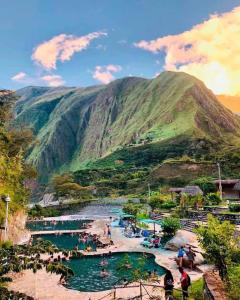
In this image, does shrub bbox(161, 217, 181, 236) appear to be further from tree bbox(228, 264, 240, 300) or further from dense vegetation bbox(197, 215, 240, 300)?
tree bbox(228, 264, 240, 300)

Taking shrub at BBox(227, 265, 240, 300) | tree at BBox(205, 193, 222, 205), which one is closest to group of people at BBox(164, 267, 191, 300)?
shrub at BBox(227, 265, 240, 300)

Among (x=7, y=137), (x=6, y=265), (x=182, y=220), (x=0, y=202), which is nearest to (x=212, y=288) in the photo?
(x=6, y=265)

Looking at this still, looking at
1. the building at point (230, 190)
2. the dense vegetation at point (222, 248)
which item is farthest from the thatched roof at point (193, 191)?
the dense vegetation at point (222, 248)

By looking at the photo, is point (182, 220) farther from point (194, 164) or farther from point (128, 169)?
point (128, 169)

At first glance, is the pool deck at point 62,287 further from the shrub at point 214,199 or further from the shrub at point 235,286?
the shrub at point 214,199

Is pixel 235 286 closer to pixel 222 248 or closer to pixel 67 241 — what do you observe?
pixel 222 248
